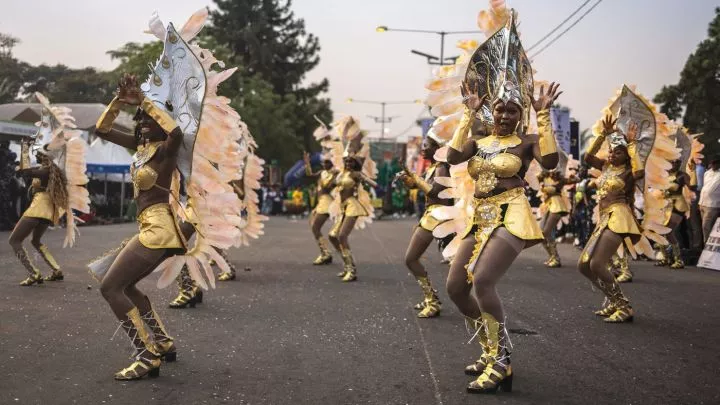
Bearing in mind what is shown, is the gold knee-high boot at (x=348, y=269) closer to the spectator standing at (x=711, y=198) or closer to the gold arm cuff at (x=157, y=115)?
the gold arm cuff at (x=157, y=115)

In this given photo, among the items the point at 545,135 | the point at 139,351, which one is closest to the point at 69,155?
the point at 139,351

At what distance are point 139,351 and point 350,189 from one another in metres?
7.46

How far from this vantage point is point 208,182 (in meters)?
6.08

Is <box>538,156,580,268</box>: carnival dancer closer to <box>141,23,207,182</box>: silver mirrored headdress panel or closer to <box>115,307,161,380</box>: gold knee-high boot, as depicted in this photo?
<box>141,23,207,182</box>: silver mirrored headdress panel

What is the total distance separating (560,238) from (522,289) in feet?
40.8

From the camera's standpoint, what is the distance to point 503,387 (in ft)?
17.0

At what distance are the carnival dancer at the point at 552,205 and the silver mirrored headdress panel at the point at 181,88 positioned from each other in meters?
9.87

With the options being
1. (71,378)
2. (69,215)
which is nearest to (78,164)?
(69,215)

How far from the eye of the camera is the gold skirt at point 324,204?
13.6m

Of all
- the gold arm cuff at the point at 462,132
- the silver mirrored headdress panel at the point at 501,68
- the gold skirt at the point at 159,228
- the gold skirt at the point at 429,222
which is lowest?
the gold skirt at the point at 429,222

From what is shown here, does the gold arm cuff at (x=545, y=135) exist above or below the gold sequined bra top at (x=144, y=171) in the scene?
above

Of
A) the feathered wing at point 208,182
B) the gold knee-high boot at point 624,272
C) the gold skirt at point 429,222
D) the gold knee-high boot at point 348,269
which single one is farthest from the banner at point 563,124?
the feathered wing at point 208,182

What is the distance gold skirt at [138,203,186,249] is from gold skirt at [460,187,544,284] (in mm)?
2061

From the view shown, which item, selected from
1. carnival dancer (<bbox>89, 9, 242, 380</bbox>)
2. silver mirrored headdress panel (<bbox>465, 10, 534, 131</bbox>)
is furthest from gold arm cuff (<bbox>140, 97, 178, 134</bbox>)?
silver mirrored headdress panel (<bbox>465, 10, 534, 131</bbox>)
